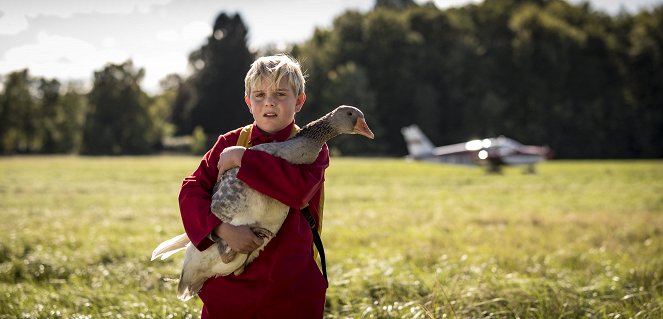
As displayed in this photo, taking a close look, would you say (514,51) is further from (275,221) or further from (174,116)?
(275,221)

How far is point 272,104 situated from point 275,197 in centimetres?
47

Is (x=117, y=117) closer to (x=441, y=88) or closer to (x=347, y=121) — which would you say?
(x=441, y=88)

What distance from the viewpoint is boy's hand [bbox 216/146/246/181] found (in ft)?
8.42

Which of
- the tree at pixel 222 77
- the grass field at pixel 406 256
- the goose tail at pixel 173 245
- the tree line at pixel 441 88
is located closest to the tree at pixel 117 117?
the tree line at pixel 441 88

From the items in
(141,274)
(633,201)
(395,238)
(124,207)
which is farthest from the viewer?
(633,201)

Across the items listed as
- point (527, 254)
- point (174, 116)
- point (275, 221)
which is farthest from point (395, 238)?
point (174, 116)

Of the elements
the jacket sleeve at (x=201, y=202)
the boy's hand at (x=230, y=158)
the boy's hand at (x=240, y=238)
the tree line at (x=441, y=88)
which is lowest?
the boy's hand at (x=240, y=238)

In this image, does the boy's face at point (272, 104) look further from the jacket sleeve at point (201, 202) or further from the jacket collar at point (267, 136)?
the jacket sleeve at point (201, 202)

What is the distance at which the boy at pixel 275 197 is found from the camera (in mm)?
2522

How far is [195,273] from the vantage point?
8.77 feet

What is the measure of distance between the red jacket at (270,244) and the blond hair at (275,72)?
0.81 feet

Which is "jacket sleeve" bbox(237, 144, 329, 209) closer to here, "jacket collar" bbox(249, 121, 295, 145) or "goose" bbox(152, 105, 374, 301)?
"goose" bbox(152, 105, 374, 301)

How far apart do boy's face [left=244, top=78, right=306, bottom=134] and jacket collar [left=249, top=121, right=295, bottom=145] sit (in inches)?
1.8

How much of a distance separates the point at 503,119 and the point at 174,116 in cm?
Answer: 4356
